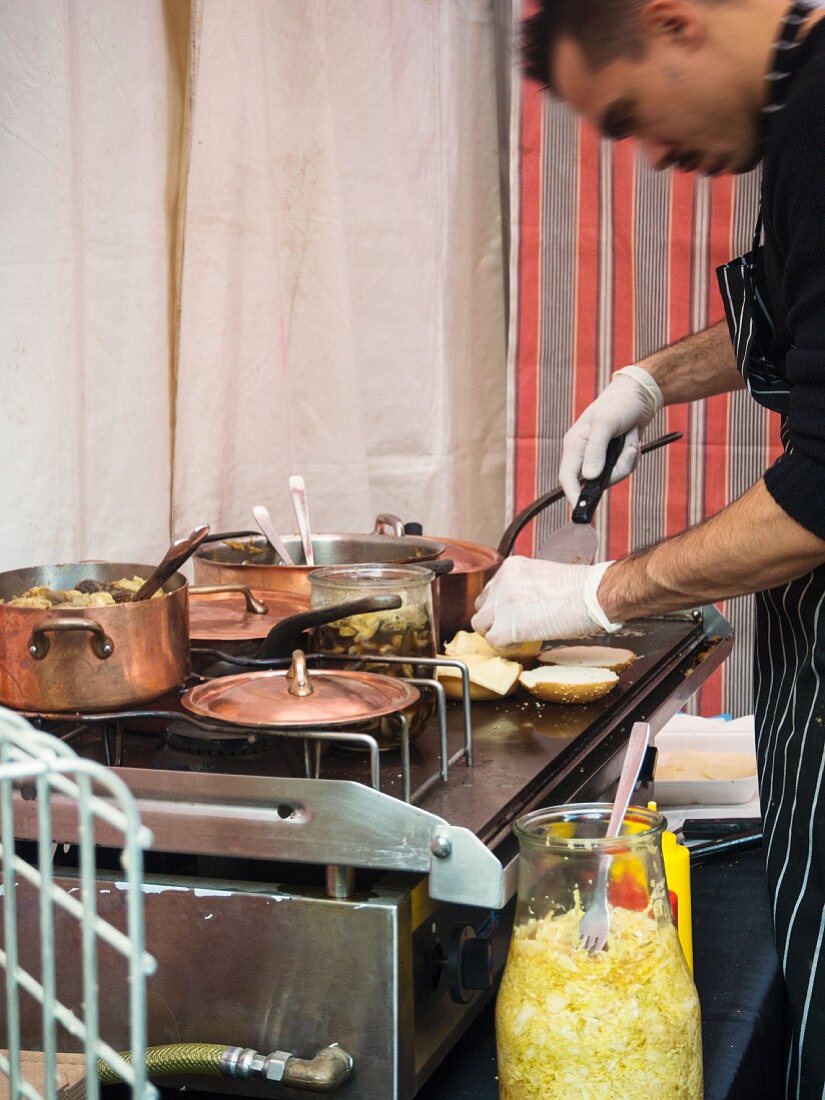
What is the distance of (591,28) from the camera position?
120 centimetres

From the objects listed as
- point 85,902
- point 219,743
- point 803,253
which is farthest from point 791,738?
point 85,902

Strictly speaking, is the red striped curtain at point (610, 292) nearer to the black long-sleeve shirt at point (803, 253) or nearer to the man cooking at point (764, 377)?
the man cooking at point (764, 377)

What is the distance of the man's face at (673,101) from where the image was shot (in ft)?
3.87

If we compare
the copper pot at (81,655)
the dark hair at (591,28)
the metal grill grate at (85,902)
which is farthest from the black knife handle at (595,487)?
the metal grill grate at (85,902)

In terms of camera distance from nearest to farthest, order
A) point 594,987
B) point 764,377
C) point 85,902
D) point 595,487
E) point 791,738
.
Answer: point 85,902 < point 594,987 < point 791,738 < point 764,377 < point 595,487

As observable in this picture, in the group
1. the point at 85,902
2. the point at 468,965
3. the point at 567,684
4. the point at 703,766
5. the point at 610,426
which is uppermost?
the point at 610,426

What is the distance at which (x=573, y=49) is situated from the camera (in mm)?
1227

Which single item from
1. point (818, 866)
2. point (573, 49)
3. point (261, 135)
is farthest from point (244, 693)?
point (261, 135)

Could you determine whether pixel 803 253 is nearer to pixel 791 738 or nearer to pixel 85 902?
pixel 791 738

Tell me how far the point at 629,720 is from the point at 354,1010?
0.58m

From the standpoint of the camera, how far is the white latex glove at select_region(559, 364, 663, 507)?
5.73 ft

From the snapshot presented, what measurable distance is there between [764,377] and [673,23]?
433 mm

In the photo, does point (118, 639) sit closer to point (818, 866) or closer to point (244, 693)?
point (244, 693)

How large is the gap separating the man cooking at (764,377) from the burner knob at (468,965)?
0.44 m
